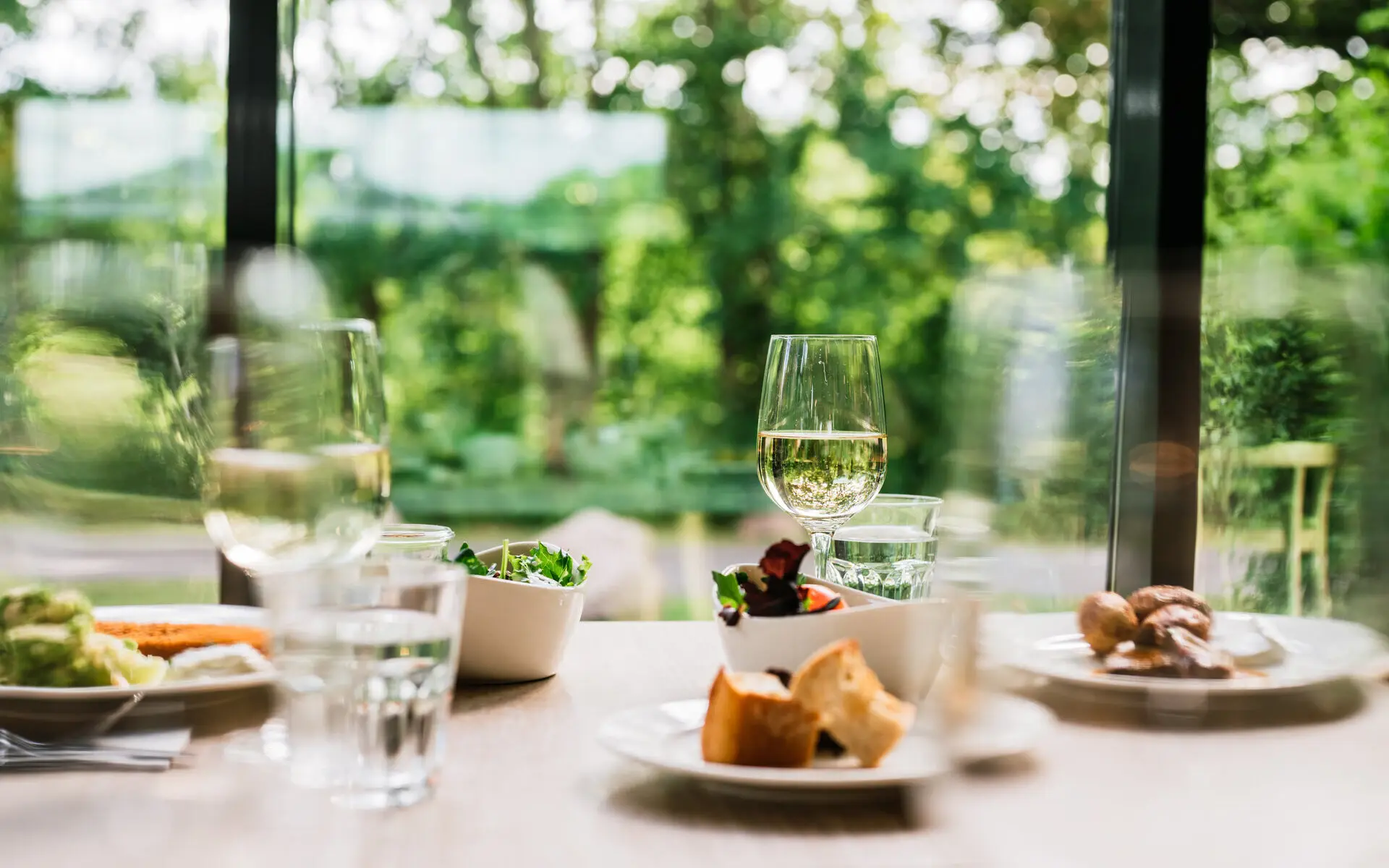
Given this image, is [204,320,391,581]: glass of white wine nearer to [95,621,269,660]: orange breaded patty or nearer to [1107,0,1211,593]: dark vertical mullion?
[95,621,269,660]: orange breaded patty


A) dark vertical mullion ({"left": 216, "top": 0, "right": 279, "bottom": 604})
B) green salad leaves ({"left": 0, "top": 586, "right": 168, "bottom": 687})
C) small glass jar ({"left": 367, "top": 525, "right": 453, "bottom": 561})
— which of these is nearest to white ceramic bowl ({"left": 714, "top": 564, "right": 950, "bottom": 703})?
small glass jar ({"left": 367, "top": 525, "right": 453, "bottom": 561})

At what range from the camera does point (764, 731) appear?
61 centimetres

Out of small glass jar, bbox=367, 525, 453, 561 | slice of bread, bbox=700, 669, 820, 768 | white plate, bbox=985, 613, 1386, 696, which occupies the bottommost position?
slice of bread, bbox=700, 669, 820, 768

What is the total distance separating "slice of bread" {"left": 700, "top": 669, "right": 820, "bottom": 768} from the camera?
1.99 ft

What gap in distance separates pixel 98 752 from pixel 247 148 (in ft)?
3.35

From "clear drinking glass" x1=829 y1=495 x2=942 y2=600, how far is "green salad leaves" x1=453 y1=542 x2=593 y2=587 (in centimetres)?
20

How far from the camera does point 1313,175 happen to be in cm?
334

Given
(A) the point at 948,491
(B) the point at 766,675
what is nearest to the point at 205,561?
(B) the point at 766,675

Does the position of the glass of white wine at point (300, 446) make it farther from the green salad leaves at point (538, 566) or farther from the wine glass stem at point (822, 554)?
the wine glass stem at point (822, 554)

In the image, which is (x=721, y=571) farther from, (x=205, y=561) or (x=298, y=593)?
(x=205, y=561)

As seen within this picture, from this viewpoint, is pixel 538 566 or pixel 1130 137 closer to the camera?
pixel 538 566

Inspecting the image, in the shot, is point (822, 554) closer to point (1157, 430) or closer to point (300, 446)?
point (300, 446)

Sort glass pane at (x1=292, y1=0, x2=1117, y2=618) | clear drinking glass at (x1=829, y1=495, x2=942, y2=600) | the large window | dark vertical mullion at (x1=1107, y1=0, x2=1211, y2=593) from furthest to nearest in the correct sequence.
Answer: glass pane at (x1=292, y1=0, x2=1117, y2=618)
the large window
clear drinking glass at (x1=829, y1=495, x2=942, y2=600)
dark vertical mullion at (x1=1107, y1=0, x2=1211, y2=593)

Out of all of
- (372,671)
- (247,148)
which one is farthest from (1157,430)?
(247,148)
